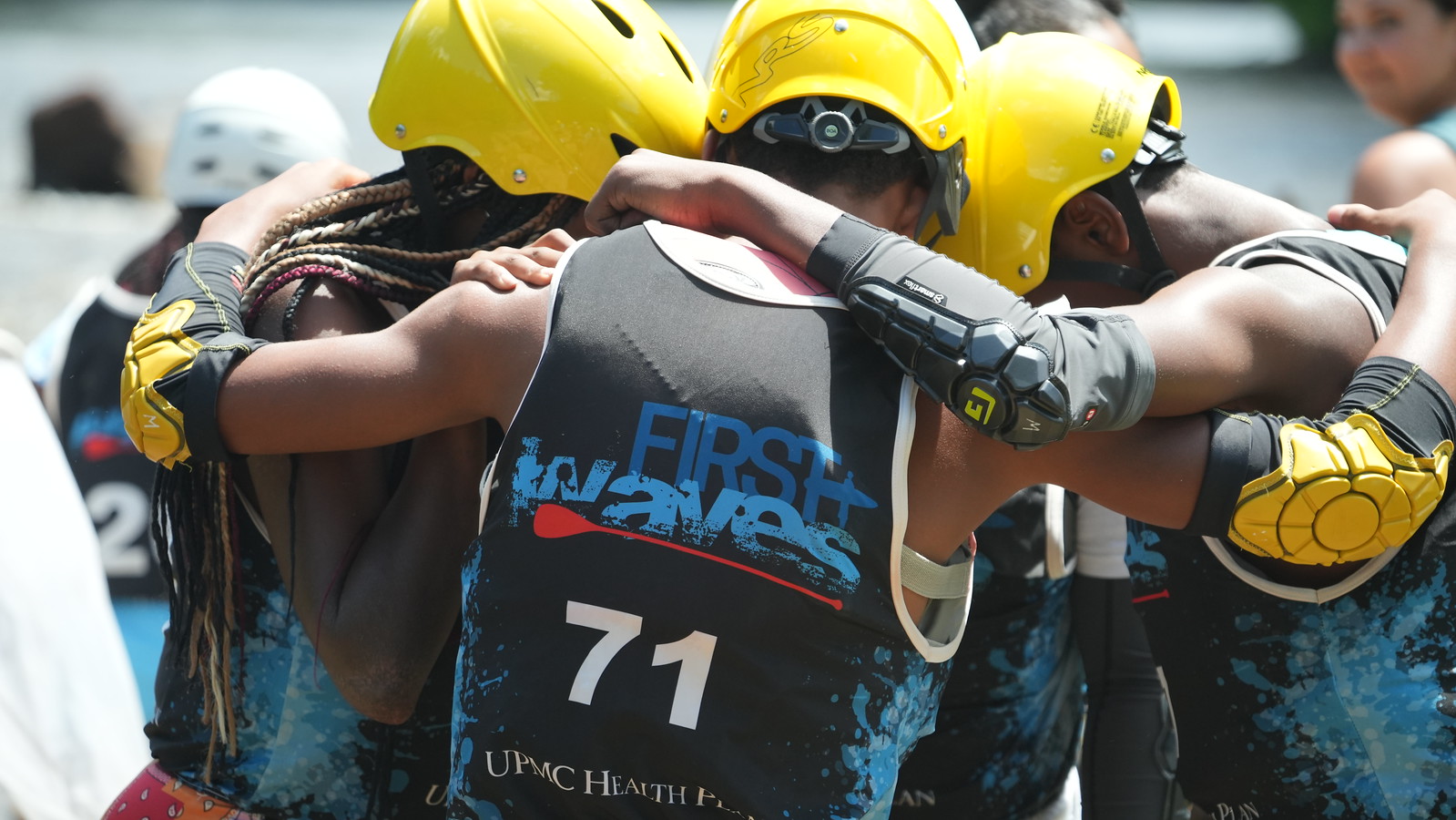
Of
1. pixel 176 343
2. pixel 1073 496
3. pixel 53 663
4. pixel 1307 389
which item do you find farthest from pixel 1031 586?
pixel 53 663

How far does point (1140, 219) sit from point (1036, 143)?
281mm

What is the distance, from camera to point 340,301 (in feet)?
8.29

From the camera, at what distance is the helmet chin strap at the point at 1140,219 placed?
2900 mm

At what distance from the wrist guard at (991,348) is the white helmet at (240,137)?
3714 mm

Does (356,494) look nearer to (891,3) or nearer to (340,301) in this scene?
(340,301)

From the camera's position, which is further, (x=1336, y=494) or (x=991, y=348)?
(x=1336, y=494)

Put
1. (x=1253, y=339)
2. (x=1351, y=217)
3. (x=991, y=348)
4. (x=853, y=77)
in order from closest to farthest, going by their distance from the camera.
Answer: (x=991, y=348) < (x=1253, y=339) < (x=853, y=77) < (x=1351, y=217)

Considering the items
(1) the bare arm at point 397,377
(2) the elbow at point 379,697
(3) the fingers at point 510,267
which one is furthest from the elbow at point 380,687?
(3) the fingers at point 510,267

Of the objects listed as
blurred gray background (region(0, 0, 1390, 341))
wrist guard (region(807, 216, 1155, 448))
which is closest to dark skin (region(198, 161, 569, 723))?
wrist guard (region(807, 216, 1155, 448))

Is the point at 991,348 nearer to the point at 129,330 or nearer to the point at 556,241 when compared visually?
the point at 556,241

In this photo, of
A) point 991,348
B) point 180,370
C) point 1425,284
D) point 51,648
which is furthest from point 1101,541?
point 51,648

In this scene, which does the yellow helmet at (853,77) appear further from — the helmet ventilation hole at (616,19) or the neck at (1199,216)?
the neck at (1199,216)

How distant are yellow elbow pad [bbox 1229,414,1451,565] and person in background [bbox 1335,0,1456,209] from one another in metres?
2.37

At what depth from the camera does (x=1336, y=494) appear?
2.11 metres
